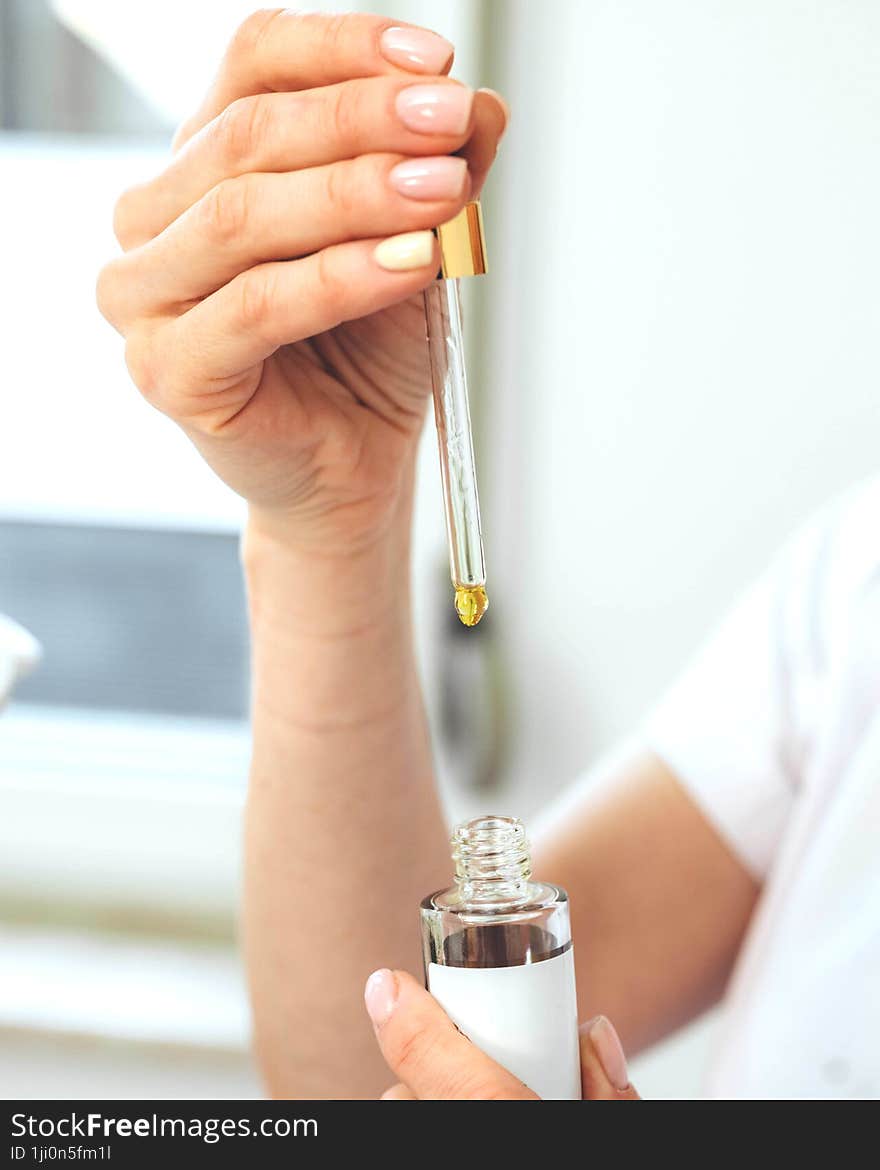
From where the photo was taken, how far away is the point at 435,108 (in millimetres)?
321

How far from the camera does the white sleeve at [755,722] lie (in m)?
0.68

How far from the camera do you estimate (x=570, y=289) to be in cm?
88

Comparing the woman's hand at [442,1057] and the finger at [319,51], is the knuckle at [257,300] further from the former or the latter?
the woman's hand at [442,1057]

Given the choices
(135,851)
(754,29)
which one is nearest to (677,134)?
(754,29)

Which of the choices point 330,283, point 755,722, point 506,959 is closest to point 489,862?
point 506,959

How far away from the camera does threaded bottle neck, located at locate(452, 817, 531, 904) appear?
0.33 m

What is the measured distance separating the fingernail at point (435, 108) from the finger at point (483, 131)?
0.09 ft

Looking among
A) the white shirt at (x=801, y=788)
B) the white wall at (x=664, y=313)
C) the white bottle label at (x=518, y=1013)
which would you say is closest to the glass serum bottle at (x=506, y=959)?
the white bottle label at (x=518, y=1013)

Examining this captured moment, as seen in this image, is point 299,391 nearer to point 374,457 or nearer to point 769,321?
point 374,457

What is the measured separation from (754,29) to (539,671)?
1.51 ft

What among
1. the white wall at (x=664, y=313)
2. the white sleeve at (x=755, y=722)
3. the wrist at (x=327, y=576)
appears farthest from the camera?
the white wall at (x=664, y=313)

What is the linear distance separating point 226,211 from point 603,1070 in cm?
25

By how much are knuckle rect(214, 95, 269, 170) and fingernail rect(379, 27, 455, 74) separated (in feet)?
0.12

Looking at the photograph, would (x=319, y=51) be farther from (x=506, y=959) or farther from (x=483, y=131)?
(x=506, y=959)
